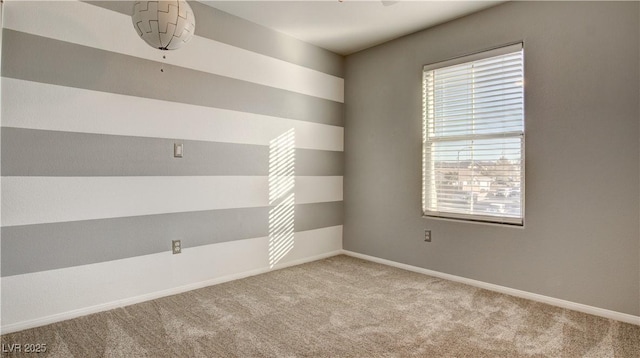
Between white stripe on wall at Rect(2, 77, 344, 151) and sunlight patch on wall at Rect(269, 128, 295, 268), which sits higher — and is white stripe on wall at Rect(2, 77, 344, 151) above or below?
above

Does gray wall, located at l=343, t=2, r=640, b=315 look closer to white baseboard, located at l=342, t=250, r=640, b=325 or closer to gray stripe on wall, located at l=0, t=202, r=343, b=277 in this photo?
white baseboard, located at l=342, t=250, r=640, b=325

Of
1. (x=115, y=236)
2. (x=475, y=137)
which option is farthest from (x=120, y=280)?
(x=475, y=137)

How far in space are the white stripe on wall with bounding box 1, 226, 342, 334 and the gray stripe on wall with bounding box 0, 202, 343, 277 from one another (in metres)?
0.06

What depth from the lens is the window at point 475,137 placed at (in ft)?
10.2

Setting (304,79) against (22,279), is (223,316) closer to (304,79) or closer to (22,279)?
(22,279)

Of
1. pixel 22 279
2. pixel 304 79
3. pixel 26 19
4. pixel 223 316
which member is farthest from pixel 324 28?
pixel 22 279

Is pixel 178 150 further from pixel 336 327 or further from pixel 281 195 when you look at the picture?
pixel 336 327

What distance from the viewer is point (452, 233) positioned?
3562mm

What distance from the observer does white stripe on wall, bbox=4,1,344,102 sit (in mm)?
2420

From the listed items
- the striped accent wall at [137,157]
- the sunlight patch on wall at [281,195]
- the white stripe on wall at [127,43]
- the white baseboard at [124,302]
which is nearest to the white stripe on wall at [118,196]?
the striped accent wall at [137,157]

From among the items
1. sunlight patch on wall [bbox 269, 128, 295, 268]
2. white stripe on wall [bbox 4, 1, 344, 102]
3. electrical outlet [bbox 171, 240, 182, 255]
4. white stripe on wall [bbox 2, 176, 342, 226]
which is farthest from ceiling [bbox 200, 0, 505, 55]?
electrical outlet [bbox 171, 240, 182, 255]

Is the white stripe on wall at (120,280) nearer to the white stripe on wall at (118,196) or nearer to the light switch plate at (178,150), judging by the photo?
the white stripe on wall at (118,196)

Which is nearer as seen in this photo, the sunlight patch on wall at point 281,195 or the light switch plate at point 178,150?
the light switch plate at point 178,150

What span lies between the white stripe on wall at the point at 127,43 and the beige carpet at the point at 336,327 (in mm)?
2139
